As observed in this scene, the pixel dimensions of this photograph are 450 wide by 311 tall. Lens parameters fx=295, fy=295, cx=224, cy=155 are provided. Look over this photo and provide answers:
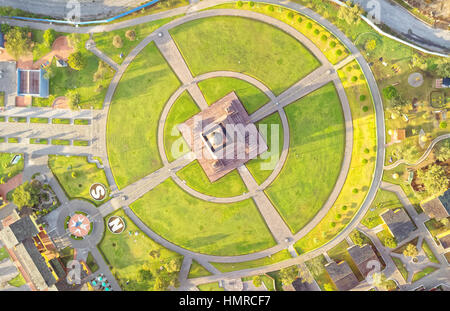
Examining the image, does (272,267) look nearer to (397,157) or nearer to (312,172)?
(312,172)

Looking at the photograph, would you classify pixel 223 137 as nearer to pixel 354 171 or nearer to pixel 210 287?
pixel 354 171

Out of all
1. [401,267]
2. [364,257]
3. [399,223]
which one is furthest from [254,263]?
[399,223]

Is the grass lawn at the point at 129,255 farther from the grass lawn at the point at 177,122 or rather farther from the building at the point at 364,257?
the building at the point at 364,257

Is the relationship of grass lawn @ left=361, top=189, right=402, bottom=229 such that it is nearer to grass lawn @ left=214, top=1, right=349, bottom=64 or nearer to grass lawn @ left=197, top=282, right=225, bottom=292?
grass lawn @ left=214, top=1, right=349, bottom=64

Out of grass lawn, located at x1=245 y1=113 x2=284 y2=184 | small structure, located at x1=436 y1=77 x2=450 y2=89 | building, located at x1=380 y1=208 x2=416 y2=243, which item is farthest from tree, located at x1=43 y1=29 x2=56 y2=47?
small structure, located at x1=436 y1=77 x2=450 y2=89
